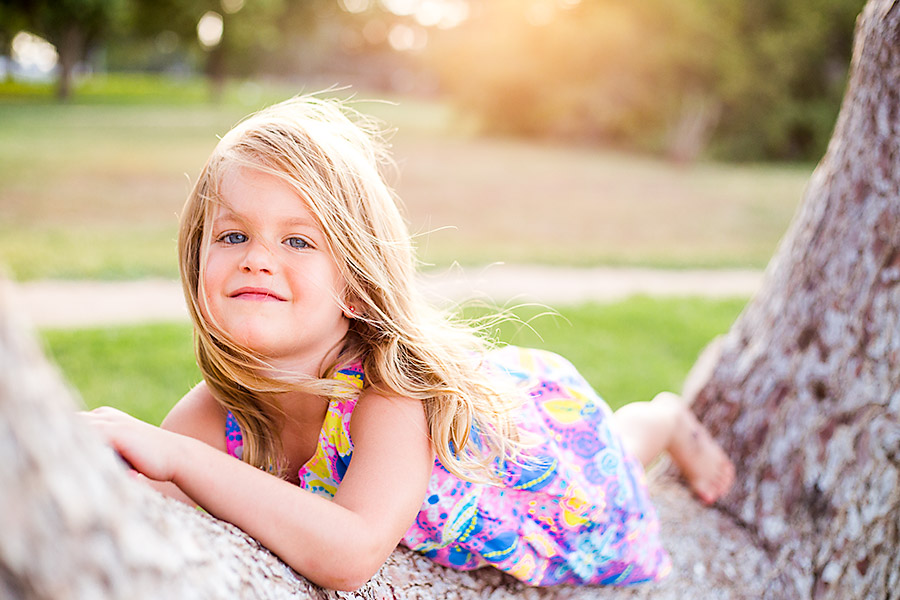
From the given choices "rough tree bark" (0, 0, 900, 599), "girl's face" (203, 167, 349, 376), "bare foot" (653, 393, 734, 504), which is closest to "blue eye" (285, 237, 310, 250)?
"girl's face" (203, 167, 349, 376)

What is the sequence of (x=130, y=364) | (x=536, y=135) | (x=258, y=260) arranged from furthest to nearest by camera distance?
(x=536, y=135), (x=130, y=364), (x=258, y=260)

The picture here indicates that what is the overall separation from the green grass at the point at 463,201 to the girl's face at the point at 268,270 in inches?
201

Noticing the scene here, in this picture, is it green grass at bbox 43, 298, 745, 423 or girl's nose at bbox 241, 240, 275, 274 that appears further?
green grass at bbox 43, 298, 745, 423

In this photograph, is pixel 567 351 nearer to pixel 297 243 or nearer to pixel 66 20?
pixel 297 243

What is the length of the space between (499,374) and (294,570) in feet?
2.54

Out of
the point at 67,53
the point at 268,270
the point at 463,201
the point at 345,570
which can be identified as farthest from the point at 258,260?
the point at 67,53

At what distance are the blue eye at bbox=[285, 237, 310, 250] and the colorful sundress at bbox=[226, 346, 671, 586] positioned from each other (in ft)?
0.97

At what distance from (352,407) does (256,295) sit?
0.33 metres

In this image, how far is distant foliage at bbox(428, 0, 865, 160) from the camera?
2178 centimetres

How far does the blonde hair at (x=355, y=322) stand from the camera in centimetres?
173

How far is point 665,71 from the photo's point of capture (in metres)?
22.7

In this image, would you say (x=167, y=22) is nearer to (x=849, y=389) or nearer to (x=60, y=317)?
(x=60, y=317)

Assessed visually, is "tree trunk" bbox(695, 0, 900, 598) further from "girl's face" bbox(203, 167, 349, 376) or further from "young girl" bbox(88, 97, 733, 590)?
"girl's face" bbox(203, 167, 349, 376)

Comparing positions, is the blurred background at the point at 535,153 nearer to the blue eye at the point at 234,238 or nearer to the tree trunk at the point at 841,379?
the blue eye at the point at 234,238
